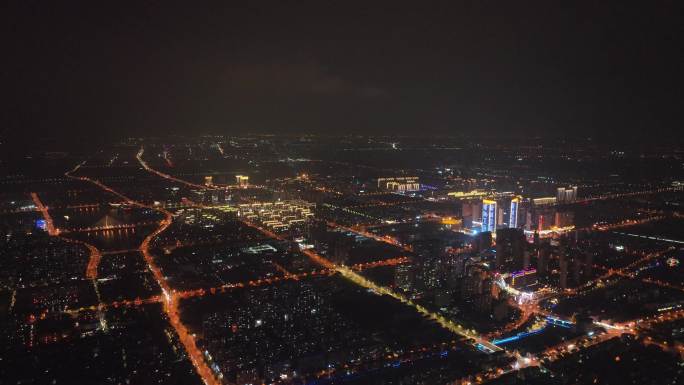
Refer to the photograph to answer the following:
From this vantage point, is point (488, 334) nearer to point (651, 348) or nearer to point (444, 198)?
point (651, 348)

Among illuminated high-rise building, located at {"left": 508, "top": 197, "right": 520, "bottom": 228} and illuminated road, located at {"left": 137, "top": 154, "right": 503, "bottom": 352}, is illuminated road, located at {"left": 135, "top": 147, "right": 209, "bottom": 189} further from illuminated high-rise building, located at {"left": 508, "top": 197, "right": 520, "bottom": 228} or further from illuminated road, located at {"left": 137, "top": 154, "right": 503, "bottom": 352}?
illuminated high-rise building, located at {"left": 508, "top": 197, "right": 520, "bottom": 228}

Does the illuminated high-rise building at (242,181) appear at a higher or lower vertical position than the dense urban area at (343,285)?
higher

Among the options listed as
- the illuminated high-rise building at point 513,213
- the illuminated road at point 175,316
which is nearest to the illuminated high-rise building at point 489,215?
the illuminated high-rise building at point 513,213

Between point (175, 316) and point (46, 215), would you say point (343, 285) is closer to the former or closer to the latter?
point (175, 316)

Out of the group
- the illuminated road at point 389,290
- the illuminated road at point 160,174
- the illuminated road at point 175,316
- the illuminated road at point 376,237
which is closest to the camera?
the illuminated road at point 175,316

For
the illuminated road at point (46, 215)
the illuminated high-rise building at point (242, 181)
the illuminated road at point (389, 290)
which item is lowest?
the illuminated road at point (389, 290)

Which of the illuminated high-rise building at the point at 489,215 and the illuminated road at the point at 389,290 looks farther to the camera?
the illuminated high-rise building at the point at 489,215

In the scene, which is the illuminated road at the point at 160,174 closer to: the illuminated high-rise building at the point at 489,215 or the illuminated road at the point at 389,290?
the illuminated road at the point at 389,290
